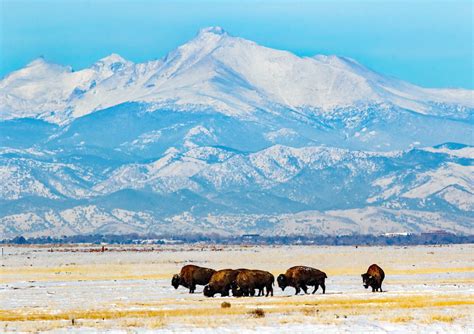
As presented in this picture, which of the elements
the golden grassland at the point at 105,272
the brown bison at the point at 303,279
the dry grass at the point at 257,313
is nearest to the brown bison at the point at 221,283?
the brown bison at the point at 303,279

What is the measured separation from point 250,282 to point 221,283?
1513mm

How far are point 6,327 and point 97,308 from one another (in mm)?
9393

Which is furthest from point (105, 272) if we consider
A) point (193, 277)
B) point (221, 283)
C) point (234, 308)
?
point (234, 308)

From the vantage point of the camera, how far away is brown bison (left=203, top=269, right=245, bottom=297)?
5750 centimetres

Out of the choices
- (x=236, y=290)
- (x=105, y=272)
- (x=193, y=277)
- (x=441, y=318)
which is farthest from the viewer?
(x=105, y=272)

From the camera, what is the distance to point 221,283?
57562mm

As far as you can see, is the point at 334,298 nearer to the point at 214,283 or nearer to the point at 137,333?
the point at 214,283

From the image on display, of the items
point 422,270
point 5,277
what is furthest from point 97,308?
point 422,270

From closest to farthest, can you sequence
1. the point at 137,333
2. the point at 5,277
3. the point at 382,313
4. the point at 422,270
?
the point at 137,333 → the point at 382,313 → the point at 5,277 → the point at 422,270

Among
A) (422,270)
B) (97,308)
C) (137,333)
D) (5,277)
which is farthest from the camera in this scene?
(422,270)

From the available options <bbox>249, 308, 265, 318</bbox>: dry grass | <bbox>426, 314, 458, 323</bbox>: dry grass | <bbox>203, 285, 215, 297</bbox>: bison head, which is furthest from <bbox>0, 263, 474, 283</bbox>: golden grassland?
<bbox>249, 308, 265, 318</bbox>: dry grass

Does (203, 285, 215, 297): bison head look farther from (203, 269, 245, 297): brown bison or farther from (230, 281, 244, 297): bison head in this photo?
(230, 281, 244, 297): bison head

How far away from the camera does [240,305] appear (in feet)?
167

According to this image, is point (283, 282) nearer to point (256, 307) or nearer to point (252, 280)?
point (252, 280)
